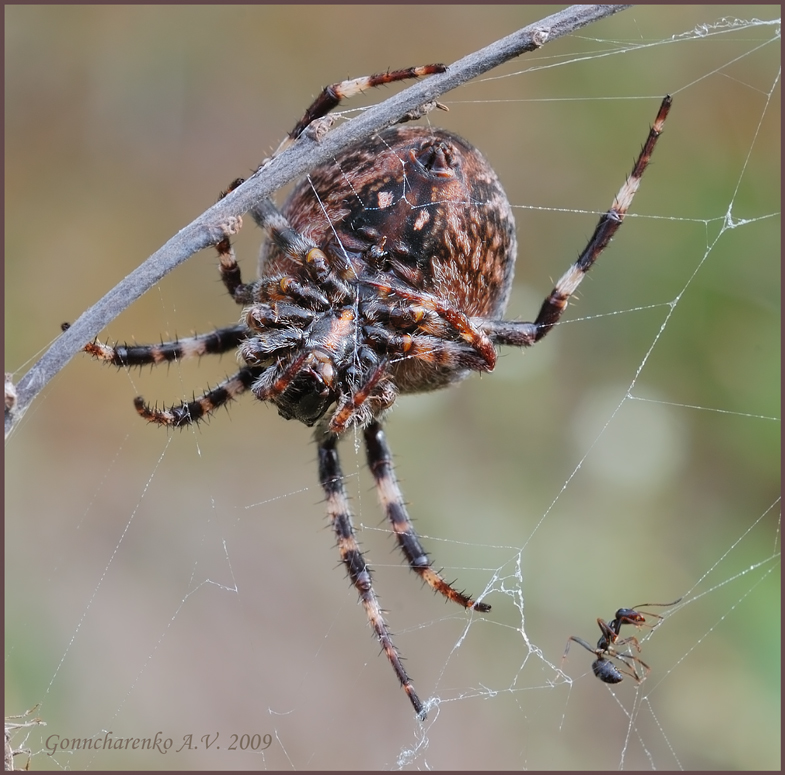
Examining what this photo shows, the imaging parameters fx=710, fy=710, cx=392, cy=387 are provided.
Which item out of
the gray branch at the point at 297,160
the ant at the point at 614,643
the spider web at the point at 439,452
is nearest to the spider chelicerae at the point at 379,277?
the gray branch at the point at 297,160

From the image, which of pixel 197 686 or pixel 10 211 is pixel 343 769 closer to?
pixel 197 686

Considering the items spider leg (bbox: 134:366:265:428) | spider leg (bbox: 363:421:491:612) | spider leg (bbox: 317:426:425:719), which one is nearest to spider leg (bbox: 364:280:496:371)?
spider leg (bbox: 134:366:265:428)

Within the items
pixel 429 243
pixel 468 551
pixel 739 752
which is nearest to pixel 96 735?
pixel 468 551

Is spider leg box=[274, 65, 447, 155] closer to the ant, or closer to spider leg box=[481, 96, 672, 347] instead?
spider leg box=[481, 96, 672, 347]

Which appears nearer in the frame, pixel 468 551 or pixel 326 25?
pixel 468 551

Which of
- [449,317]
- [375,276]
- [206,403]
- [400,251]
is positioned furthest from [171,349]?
[449,317]

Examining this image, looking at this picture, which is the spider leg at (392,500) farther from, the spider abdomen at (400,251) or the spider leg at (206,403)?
the spider abdomen at (400,251)
